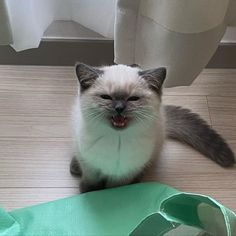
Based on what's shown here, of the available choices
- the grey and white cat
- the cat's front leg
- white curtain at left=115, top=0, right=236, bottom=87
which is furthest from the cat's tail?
the cat's front leg

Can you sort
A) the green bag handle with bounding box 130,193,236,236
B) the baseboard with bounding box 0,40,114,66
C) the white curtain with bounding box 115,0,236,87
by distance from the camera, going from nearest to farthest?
the green bag handle with bounding box 130,193,236,236, the white curtain with bounding box 115,0,236,87, the baseboard with bounding box 0,40,114,66

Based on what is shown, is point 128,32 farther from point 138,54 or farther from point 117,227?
point 117,227

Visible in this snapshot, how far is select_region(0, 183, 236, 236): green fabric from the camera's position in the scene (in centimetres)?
106

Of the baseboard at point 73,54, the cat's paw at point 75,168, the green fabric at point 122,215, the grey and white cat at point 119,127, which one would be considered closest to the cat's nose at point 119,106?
the grey and white cat at point 119,127

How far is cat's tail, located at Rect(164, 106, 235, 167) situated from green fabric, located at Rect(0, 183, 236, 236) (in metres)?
0.17

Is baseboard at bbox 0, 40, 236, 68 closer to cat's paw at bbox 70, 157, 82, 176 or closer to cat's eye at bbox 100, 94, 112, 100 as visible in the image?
cat's paw at bbox 70, 157, 82, 176

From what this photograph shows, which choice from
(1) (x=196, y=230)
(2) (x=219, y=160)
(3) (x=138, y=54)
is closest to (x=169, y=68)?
(3) (x=138, y=54)

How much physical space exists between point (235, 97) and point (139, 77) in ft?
1.74

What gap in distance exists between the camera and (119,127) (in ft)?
3.54

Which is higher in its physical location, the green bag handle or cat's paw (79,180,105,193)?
the green bag handle

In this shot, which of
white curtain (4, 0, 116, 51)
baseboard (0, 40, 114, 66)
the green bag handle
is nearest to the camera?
the green bag handle

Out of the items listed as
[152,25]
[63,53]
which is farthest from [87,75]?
[63,53]

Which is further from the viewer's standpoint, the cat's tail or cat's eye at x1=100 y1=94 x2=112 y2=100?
the cat's tail

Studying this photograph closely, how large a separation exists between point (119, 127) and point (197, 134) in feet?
1.09
